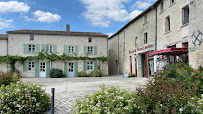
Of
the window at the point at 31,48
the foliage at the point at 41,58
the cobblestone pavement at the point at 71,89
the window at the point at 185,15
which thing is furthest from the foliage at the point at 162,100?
the window at the point at 31,48

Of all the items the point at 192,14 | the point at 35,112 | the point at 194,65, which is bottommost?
the point at 35,112

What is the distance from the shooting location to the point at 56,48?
65.3ft

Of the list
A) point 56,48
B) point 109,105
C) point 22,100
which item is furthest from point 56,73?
point 109,105

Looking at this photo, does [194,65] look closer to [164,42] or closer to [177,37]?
[177,37]

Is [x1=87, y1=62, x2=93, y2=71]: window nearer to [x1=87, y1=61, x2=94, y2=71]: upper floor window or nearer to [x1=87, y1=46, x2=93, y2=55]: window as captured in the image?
[x1=87, y1=61, x2=94, y2=71]: upper floor window

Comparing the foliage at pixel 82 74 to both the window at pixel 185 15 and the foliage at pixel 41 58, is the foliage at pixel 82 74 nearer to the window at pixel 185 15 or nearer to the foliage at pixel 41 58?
A: the foliage at pixel 41 58

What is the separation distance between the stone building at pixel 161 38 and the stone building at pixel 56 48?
3.55 m

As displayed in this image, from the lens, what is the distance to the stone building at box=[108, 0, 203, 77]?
7.93 meters

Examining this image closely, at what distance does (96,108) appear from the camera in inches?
120

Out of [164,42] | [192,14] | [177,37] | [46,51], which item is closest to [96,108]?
[192,14]

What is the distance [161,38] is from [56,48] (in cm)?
1263

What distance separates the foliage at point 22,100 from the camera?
389cm

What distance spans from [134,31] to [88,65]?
717cm

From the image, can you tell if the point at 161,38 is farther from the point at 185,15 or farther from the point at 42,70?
the point at 42,70
